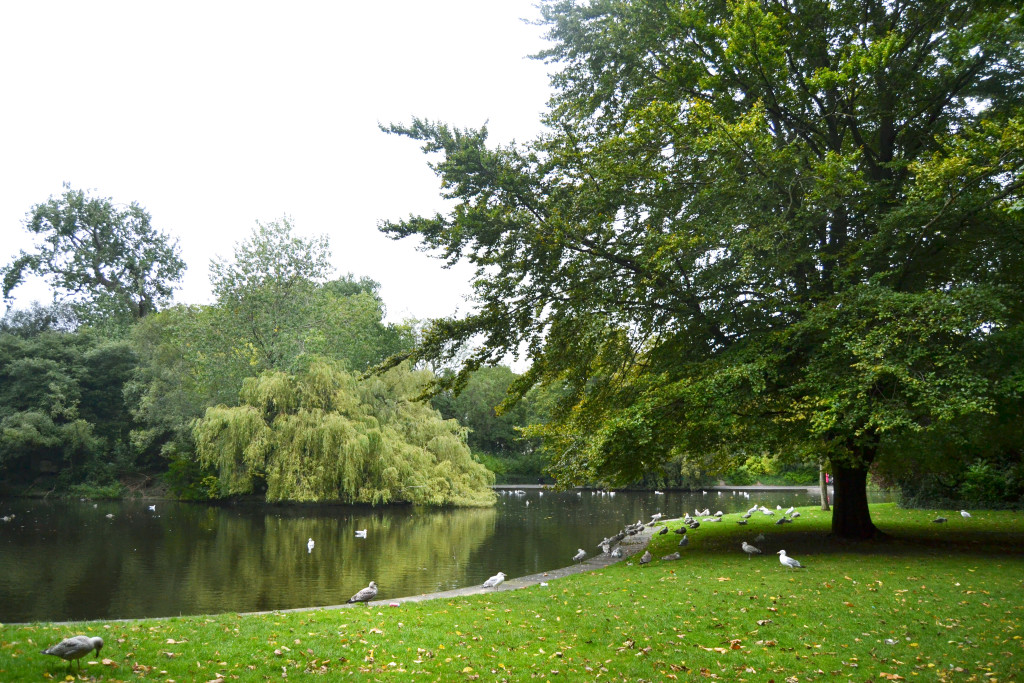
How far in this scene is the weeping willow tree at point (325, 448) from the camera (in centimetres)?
2739

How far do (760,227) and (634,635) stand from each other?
7.49m

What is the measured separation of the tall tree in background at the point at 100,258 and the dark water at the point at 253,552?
2740 centimetres

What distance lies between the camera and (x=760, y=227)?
1224cm

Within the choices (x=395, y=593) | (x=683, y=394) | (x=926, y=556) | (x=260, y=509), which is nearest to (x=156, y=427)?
(x=260, y=509)

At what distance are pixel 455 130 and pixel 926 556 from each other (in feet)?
40.1

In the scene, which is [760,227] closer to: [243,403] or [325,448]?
[325,448]

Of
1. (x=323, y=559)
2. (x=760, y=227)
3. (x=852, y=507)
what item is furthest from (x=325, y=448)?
(x=760, y=227)

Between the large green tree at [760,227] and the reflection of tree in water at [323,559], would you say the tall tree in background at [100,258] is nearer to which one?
the reflection of tree in water at [323,559]

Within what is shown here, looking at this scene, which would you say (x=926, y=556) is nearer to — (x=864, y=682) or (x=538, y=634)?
(x=864, y=682)

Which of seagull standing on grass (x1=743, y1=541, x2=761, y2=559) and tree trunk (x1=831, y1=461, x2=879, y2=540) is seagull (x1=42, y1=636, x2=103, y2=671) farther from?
tree trunk (x1=831, y1=461, x2=879, y2=540)

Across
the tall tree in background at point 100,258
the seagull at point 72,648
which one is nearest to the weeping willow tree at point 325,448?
the seagull at point 72,648

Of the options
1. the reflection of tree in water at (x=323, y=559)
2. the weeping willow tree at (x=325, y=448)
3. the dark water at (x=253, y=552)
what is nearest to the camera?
the dark water at (x=253, y=552)

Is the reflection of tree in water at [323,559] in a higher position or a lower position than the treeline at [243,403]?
lower

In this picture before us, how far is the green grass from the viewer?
6574 millimetres
